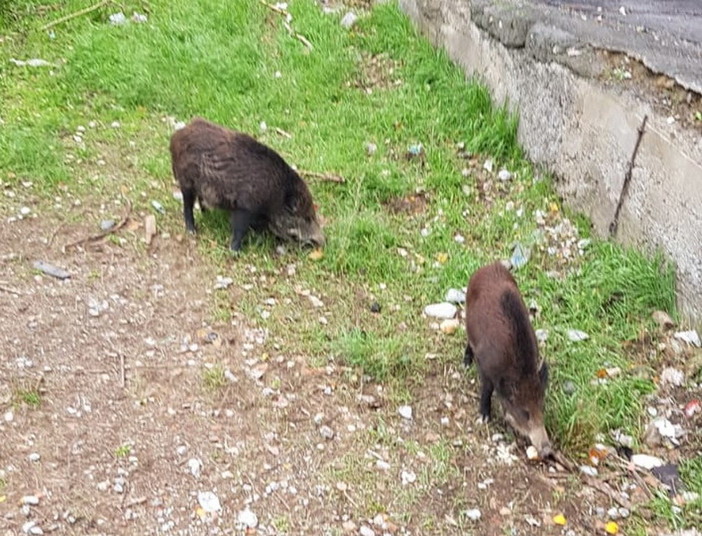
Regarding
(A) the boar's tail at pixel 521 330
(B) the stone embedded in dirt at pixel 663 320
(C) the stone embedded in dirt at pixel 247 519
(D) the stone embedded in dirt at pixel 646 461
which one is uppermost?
(A) the boar's tail at pixel 521 330

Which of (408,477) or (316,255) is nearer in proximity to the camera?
(408,477)

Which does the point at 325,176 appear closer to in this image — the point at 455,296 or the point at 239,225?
the point at 239,225

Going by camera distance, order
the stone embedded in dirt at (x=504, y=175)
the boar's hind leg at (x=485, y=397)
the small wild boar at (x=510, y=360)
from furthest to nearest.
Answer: the stone embedded in dirt at (x=504, y=175), the boar's hind leg at (x=485, y=397), the small wild boar at (x=510, y=360)

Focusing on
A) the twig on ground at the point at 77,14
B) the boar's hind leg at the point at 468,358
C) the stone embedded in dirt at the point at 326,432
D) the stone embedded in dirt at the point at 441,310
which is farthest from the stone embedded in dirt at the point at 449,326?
the twig on ground at the point at 77,14

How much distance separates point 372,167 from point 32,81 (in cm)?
306

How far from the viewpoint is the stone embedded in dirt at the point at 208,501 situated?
3942 millimetres

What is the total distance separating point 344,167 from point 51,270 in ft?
7.31

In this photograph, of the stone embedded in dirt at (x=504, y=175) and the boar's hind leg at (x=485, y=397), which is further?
the stone embedded in dirt at (x=504, y=175)

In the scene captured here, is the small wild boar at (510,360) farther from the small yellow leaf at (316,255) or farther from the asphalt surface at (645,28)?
the asphalt surface at (645,28)

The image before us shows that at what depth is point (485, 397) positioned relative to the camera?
181 inches

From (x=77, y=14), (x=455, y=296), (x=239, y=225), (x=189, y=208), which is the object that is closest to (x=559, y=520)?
(x=455, y=296)

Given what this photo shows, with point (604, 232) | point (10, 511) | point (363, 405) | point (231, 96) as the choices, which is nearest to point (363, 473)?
point (363, 405)

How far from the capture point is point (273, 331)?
5.13 m

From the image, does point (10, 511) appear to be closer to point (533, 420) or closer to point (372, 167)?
point (533, 420)
